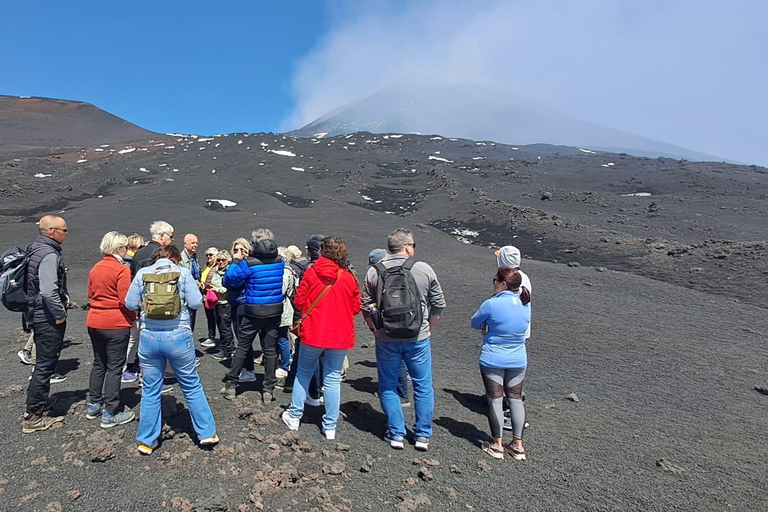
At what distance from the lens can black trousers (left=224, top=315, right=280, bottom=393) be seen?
4762 millimetres

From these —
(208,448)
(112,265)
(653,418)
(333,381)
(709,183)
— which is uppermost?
(709,183)

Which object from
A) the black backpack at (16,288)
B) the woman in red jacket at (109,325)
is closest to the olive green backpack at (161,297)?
the woman in red jacket at (109,325)

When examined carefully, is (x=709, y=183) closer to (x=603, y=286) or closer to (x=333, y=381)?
(x=603, y=286)

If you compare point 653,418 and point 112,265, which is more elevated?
point 112,265

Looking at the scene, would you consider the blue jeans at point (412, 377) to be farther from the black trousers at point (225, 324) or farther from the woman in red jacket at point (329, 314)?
the black trousers at point (225, 324)

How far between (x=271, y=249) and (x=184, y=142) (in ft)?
175

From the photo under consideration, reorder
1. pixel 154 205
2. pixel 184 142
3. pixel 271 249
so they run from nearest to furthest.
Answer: pixel 271 249 < pixel 154 205 < pixel 184 142

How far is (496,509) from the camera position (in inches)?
134

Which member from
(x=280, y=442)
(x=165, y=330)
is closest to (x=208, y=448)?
(x=280, y=442)

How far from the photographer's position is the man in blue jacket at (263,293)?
15.2 feet

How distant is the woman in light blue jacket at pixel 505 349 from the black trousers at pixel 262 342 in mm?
2239

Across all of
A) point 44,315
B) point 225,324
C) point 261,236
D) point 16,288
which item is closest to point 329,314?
point 261,236

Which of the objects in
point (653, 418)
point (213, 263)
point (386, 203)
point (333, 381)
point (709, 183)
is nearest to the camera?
point (333, 381)

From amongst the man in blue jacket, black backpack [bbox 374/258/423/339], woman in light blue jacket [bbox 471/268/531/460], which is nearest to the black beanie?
the man in blue jacket
